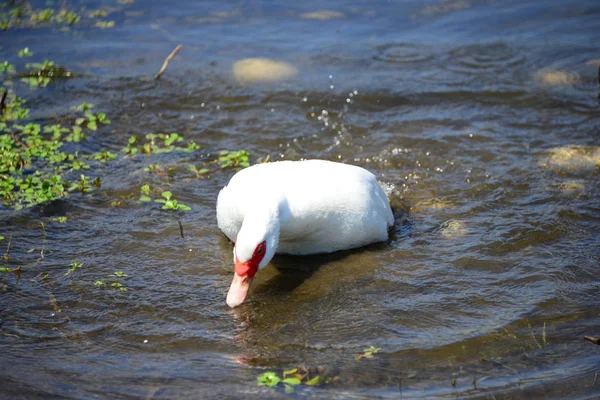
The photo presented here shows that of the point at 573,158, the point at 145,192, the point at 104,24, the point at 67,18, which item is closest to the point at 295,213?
the point at 145,192

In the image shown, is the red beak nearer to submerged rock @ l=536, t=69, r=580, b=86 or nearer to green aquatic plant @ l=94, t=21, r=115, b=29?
submerged rock @ l=536, t=69, r=580, b=86

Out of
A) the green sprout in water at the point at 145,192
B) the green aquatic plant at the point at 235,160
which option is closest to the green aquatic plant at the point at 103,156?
the green sprout in water at the point at 145,192

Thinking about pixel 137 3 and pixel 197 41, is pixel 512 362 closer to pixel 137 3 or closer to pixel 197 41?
pixel 197 41

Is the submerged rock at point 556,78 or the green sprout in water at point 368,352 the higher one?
the submerged rock at point 556,78

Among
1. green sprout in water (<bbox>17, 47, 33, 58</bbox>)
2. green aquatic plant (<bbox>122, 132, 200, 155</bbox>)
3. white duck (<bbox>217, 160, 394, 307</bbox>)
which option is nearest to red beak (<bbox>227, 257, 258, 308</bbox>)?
white duck (<bbox>217, 160, 394, 307</bbox>)

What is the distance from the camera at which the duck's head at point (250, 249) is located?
4352 millimetres

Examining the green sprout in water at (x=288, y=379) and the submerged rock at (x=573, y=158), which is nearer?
the green sprout in water at (x=288, y=379)

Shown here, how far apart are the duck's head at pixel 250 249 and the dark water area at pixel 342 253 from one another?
0.54 feet

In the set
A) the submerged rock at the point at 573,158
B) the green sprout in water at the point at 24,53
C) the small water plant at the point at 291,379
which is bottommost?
the small water plant at the point at 291,379

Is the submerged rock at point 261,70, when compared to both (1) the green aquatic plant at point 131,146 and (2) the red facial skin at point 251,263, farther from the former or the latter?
(2) the red facial skin at point 251,263

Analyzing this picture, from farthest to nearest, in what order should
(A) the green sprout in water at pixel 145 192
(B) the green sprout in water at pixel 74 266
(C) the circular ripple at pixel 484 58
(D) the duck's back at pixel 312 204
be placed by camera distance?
(C) the circular ripple at pixel 484 58, (A) the green sprout in water at pixel 145 192, (B) the green sprout in water at pixel 74 266, (D) the duck's back at pixel 312 204

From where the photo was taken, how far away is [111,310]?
4473mm

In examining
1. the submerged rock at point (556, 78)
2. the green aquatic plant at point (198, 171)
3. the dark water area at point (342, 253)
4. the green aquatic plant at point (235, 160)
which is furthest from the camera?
the submerged rock at point (556, 78)

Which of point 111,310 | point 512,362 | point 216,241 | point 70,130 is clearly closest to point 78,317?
point 111,310
